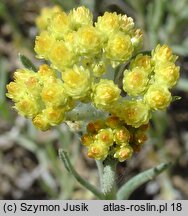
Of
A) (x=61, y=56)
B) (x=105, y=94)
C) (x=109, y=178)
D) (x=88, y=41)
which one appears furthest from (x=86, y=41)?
(x=109, y=178)

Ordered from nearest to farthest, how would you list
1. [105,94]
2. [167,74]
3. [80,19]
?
[105,94] → [167,74] → [80,19]

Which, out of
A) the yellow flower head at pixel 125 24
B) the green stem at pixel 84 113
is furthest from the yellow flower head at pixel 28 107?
the yellow flower head at pixel 125 24

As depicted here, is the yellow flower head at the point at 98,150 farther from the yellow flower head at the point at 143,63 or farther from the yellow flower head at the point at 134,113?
the yellow flower head at the point at 143,63

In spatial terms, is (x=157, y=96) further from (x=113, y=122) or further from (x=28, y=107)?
(x=28, y=107)

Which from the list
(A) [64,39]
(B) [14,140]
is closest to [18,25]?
(B) [14,140]

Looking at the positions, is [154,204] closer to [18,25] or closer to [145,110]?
[145,110]

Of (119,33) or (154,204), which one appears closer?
(119,33)

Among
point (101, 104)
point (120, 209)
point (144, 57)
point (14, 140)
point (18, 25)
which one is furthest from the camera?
point (18, 25)
